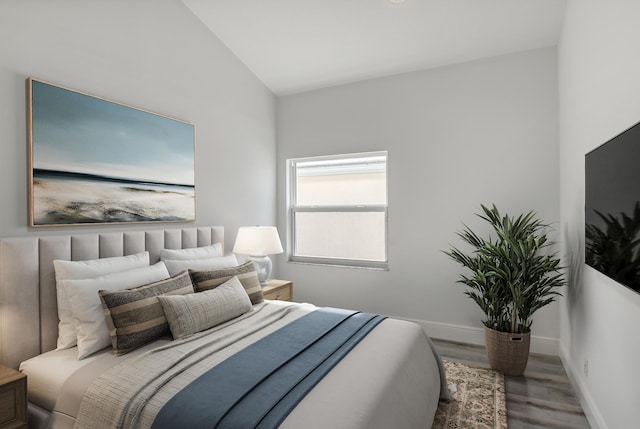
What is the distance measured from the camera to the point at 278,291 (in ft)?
11.6

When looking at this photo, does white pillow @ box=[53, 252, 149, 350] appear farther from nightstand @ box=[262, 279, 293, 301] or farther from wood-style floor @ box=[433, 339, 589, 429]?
wood-style floor @ box=[433, 339, 589, 429]

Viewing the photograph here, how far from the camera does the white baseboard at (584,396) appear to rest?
2078 millimetres

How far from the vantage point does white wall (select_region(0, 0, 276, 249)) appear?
2.09m

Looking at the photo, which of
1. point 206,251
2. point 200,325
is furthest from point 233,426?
point 206,251

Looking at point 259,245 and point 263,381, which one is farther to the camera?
point 259,245

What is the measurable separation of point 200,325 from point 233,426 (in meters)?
0.96

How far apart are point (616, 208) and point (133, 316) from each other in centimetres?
241

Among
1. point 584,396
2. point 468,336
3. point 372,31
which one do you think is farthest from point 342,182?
point 584,396


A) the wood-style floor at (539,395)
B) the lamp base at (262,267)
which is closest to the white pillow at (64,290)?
the lamp base at (262,267)

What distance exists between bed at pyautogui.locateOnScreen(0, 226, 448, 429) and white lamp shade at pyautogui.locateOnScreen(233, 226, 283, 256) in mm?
890

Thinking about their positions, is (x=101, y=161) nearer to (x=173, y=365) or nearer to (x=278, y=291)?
(x=173, y=365)

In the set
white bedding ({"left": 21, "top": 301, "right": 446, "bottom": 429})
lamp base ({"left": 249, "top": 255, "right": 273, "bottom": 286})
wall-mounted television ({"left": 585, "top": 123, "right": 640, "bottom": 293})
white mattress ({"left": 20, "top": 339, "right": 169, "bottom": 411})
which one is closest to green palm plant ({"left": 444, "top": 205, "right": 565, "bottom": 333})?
wall-mounted television ({"left": 585, "top": 123, "right": 640, "bottom": 293})

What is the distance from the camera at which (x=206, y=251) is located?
3.10 m

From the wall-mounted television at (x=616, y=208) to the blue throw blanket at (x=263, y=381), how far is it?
4.26ft
